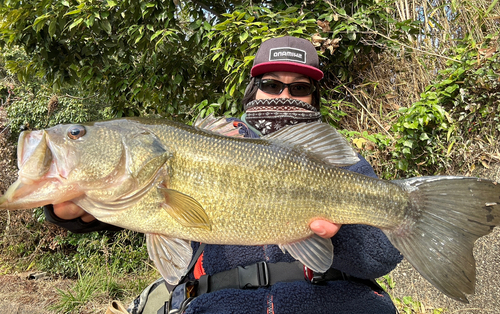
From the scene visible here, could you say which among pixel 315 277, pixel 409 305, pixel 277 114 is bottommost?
pixel 409 305

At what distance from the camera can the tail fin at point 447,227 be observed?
156cm

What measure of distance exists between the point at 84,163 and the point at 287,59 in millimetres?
1998

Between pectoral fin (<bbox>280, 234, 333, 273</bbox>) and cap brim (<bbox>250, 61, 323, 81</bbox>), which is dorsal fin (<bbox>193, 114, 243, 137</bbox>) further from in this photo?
cap brim (<bbox>250, 61, 323, 81</bbox>)

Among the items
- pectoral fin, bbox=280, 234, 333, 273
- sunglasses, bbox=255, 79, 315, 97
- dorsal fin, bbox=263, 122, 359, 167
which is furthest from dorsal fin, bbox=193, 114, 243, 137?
sunglasses, bbox=255, 79, 315, 97

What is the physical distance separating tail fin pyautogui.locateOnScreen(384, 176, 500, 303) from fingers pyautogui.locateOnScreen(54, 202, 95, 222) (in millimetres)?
1779

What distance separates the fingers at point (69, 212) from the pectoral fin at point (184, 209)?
2.02ft

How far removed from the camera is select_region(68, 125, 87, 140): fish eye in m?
1.58

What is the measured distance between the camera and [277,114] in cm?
273

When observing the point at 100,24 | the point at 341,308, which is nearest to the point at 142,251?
the point at 100,24

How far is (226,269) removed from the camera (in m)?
2.10

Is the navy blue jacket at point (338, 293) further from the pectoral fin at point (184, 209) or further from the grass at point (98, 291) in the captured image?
the grass at point (98, 291)

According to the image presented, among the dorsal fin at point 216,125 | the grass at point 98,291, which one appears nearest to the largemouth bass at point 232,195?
the dorsal fin at point 216,125

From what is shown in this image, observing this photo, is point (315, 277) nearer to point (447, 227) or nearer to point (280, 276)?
point (280, 276)

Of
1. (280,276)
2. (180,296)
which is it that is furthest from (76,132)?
(280,276)
